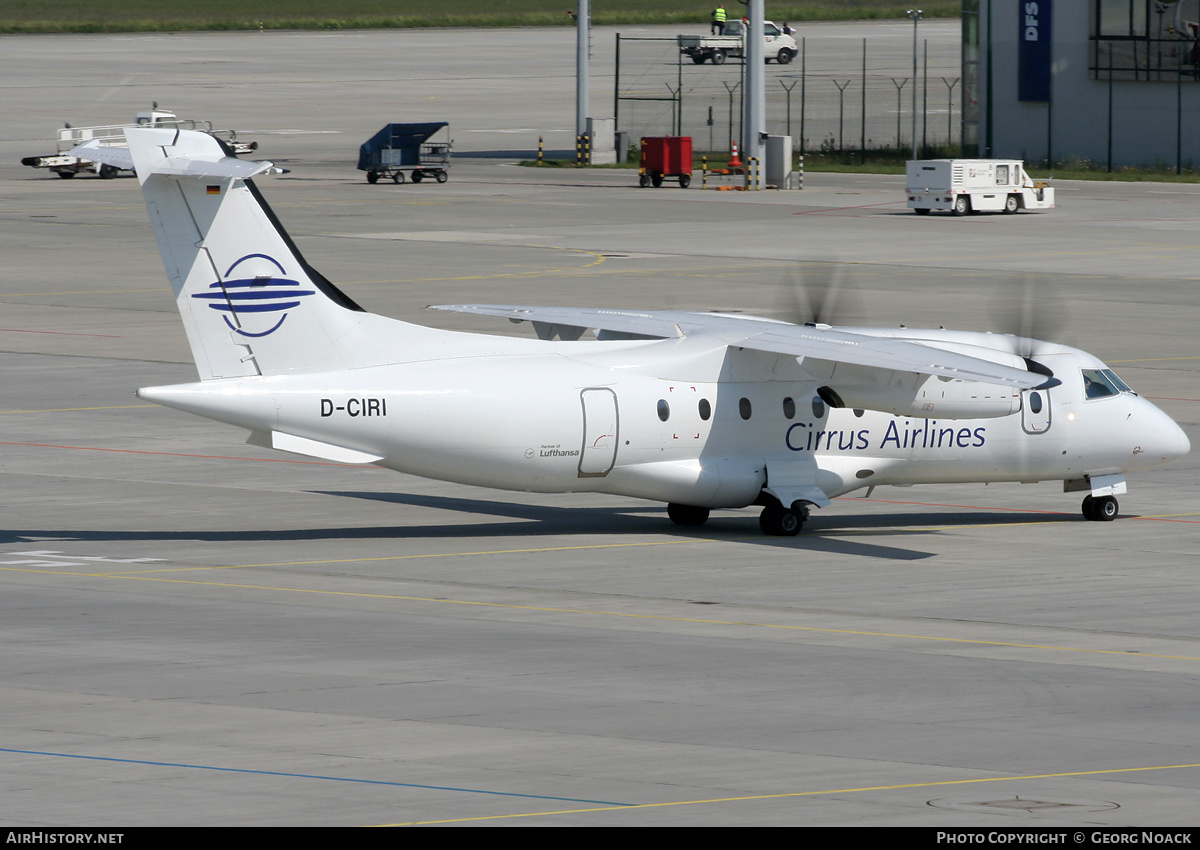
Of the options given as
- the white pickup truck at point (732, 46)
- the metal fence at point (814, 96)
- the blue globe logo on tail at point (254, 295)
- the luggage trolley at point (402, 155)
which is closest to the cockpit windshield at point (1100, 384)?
the blue globe logo on tail at point (254, 295)

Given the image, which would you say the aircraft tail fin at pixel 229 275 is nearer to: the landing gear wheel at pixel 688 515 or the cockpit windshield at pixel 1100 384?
the landing gear wheel at pixel 688 515

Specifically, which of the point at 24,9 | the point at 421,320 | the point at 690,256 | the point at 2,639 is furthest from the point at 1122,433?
the point at 24,9

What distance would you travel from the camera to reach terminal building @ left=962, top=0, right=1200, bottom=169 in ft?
299

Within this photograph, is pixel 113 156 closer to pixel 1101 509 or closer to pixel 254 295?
pixel 254 295

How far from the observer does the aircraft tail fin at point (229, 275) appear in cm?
2428

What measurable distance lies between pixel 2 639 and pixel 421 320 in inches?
1175

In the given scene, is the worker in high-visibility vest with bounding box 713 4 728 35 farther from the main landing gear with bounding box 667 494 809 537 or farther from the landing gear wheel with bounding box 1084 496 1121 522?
the main landing gear with bounding box 667 494 809 537

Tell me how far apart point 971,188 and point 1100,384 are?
50591 millimetres

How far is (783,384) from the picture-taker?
2675 cm

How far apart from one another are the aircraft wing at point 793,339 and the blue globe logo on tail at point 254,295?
156 inches

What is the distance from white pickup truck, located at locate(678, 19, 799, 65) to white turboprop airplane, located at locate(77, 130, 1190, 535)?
104 metres

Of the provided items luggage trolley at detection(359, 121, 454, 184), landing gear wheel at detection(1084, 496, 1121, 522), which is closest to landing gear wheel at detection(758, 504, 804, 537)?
landing gear wheel at detection(1084, 496, 1121, 522)

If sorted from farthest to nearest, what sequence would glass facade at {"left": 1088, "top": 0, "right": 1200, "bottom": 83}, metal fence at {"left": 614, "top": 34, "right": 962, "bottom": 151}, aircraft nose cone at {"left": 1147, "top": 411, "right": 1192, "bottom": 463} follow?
1. metal fence at {"left": 614, "top": 34, "right": 962, "bottom": 151}
2. glass facade at {"left": 1088, "top": 0, "right": 1200, "bottom": 83}
3. aircraft nose cone at {"left": 1147, "top": 411, "right": 1192, "bottom": 463}

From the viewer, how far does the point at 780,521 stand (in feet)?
87.3
